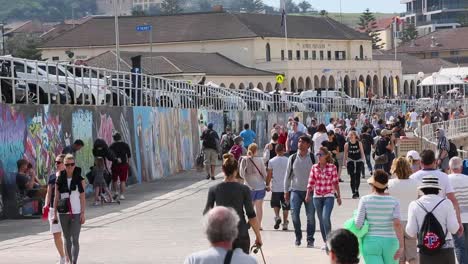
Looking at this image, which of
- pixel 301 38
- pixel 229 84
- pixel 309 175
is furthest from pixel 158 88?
pixel 301 38

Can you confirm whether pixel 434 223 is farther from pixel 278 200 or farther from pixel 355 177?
pixel 355 177

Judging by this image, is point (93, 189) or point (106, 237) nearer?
point (106, 237)

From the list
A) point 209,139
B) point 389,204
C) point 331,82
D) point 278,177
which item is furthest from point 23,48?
point 389,204

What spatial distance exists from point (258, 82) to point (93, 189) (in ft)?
295

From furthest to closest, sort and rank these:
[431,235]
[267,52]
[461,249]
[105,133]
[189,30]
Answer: [189,30] < [267,52] < [105,133] < [461,249] < [431,235]

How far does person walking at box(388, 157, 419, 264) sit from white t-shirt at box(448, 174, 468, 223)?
1.60 ft

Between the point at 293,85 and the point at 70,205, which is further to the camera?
the point at 293,85

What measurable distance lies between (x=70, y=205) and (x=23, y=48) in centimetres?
14500

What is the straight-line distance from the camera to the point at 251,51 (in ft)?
425

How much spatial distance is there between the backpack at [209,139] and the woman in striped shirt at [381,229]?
24.1 m

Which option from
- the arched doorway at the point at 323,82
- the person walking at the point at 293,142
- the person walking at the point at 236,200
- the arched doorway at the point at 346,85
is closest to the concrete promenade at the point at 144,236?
the person walking at the point at 293,142

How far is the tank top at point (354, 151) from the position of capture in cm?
3049

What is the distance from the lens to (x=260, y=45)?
429ft

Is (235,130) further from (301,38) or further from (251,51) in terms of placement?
(301,38)
